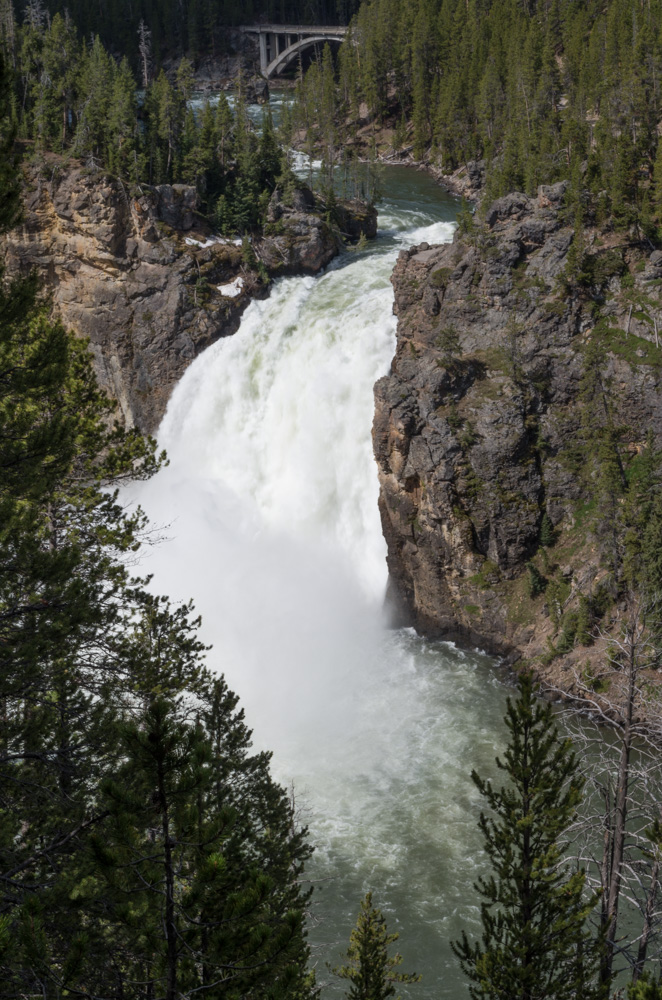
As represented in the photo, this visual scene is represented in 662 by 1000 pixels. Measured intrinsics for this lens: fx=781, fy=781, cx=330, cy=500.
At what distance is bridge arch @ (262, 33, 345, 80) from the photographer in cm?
10969

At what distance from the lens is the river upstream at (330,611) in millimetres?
24406

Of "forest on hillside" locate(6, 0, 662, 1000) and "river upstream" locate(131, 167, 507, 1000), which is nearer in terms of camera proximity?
"forest on hillside" locate(6, 0, 662, 1000)

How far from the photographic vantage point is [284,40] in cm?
11438

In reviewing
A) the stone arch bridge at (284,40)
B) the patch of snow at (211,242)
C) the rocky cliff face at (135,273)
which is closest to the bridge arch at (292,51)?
the stone arch bridge at (284,40)

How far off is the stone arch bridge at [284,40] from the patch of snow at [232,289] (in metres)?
75.7

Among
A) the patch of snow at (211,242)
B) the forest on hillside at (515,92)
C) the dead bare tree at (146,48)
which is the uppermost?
the dead bare tree at (146,48)

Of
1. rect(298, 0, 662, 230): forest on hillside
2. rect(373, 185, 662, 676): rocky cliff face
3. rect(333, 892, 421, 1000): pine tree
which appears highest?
rect(298, 0, 662, 230): forest on hillside

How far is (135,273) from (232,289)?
21.1ft

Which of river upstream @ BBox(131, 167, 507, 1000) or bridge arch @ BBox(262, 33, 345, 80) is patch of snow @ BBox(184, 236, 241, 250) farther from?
bridge arch @ BBox(262, 33, 345, 80)

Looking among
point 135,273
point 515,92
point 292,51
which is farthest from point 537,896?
point 292,51

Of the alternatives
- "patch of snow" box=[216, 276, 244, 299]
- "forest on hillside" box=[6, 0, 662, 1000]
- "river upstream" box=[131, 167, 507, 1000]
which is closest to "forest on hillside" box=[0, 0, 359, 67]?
"forest on hillside" box=[6, 0, 662, 1000]

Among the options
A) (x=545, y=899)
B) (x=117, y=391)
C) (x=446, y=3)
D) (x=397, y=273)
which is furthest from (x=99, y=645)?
(x=446, y=3)

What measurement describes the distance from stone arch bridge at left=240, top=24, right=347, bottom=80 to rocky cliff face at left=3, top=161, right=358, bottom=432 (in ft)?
235

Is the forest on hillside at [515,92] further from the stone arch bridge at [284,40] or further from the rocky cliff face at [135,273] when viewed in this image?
the rocky cliff face at [135,273]
